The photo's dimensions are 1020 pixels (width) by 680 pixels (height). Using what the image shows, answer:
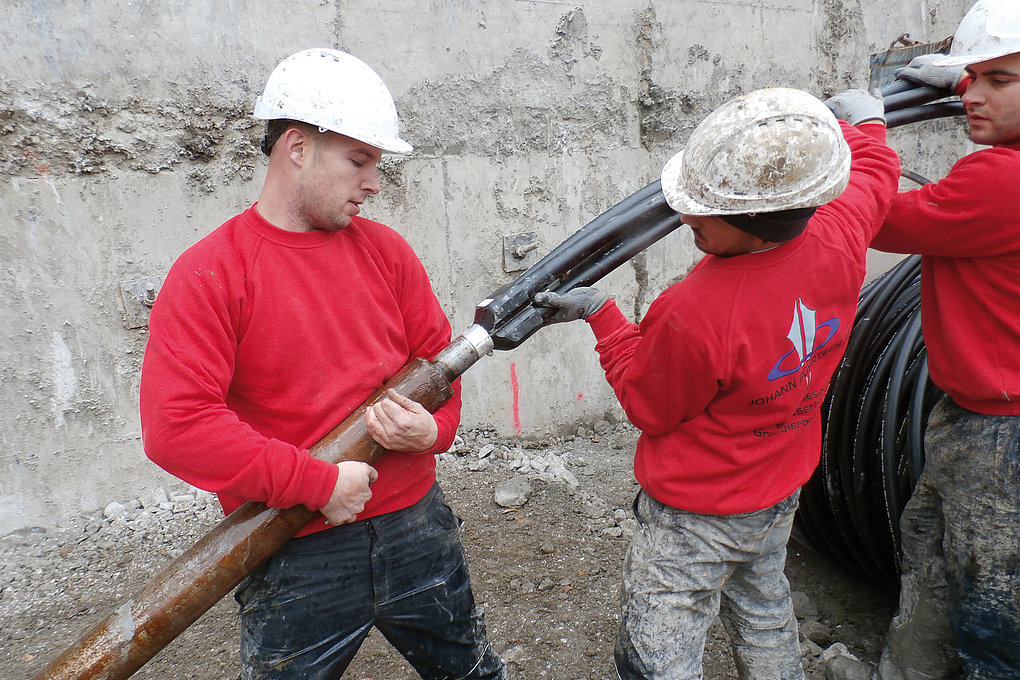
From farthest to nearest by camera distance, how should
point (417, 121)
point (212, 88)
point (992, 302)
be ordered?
point (417, 121) → point (212, 88) → point (992, 302)

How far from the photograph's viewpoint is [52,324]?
2818 millimetres

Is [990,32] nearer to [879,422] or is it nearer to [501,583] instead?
[879,422]

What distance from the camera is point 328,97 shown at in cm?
160

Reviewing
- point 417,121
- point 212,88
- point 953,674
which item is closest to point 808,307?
point 953,674

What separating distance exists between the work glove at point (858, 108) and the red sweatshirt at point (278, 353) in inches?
50.4

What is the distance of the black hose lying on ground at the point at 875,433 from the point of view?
2.61m

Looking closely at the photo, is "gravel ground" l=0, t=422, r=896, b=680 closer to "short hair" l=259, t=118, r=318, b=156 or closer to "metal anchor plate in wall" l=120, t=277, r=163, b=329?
"metal anchor plate in wall" l=120, t=277, r=163, b=329

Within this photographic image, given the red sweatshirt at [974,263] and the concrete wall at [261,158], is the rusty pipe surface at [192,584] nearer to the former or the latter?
the red sweatshirt at [974,263]

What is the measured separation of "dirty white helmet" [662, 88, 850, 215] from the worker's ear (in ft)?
2.83

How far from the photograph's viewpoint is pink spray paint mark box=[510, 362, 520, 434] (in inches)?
155

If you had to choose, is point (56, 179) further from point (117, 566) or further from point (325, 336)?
point (325, 336)

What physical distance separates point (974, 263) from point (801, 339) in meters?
0.64

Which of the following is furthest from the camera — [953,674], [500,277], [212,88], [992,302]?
[500,277]

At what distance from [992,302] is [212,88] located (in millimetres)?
2846
